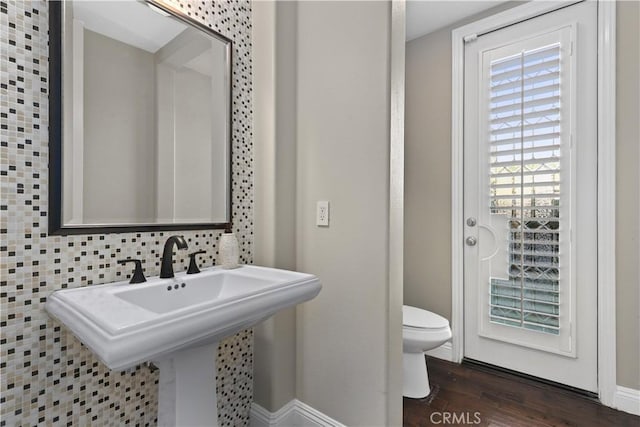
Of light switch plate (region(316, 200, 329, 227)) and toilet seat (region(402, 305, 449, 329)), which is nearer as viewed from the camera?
light switch plate (region(316, 200, 329, 227))

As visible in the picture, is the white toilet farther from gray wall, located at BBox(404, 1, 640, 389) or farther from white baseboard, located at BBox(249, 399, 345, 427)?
white baseboard, located at BBox(249, 399, 345, 427)

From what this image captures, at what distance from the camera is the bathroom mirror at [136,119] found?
0.88 m

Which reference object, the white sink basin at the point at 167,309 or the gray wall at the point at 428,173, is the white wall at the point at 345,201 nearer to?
the white sink basin at the point at 167,309

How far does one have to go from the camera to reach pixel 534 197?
186 centimetres

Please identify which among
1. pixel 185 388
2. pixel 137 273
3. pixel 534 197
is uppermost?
pixel 534 197

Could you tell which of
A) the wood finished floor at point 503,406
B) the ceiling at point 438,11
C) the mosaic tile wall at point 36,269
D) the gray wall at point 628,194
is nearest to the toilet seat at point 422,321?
the wood finished floor at point 503,406

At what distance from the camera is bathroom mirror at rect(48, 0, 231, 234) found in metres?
0.88

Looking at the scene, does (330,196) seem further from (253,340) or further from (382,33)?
(253,340)

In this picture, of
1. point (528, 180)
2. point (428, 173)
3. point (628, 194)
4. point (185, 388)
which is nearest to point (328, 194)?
point (185, 388)

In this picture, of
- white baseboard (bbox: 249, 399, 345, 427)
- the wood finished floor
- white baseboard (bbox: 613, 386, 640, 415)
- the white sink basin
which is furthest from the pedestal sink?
white baseboard (bbox: 613, 386, 640, 415)

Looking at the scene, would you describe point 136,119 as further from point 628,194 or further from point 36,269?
point 628,194

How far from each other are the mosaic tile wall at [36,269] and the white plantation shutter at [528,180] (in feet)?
6.92

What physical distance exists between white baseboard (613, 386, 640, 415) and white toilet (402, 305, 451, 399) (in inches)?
36.9

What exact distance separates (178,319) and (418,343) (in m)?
1.38
